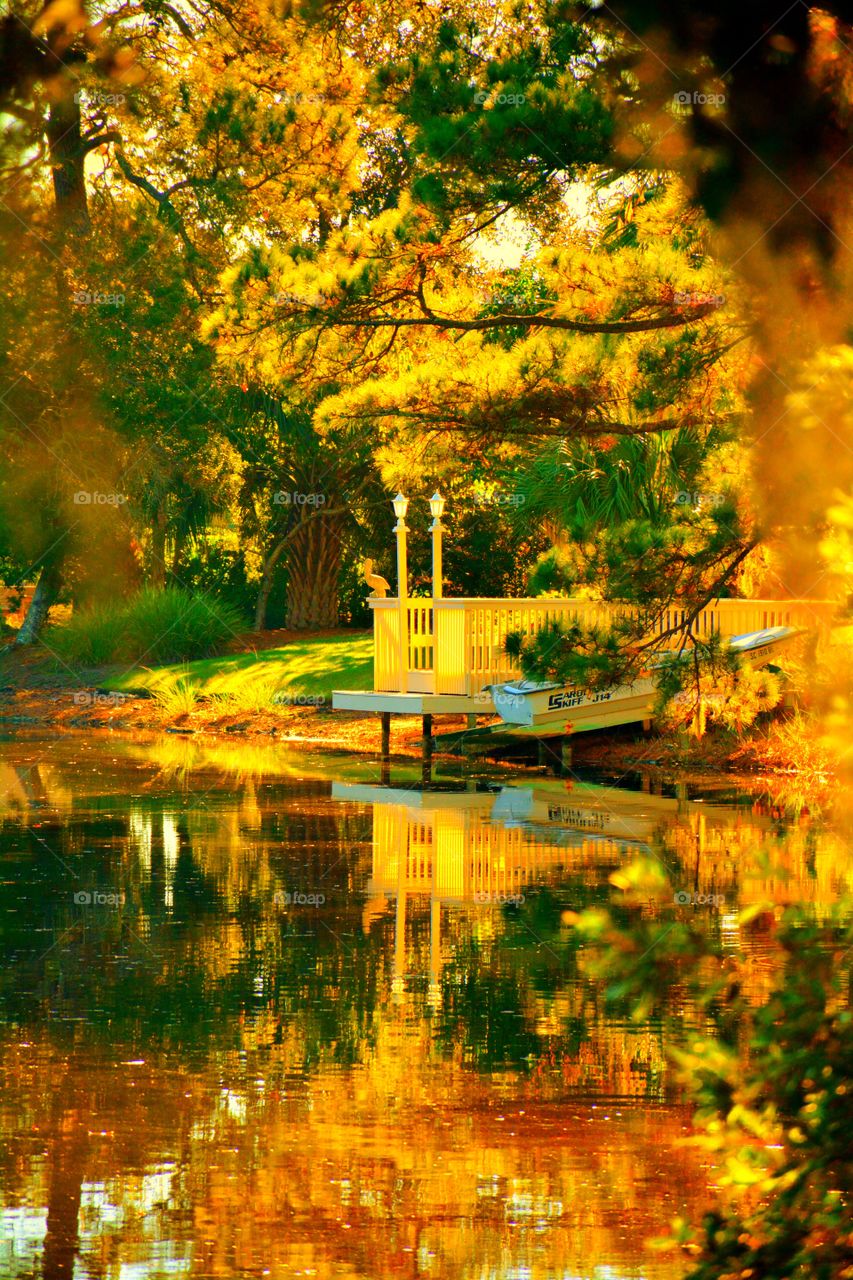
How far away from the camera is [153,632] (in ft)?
120

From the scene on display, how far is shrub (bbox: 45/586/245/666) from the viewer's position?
36656 millimetres

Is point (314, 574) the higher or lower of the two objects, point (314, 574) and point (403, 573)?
the higher

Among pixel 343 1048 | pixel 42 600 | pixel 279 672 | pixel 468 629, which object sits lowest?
pixel 343 1048

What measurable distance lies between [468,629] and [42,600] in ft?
59.8

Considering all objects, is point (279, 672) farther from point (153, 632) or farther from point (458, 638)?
point (458, 638)

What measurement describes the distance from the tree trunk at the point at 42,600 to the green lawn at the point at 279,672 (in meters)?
4.88

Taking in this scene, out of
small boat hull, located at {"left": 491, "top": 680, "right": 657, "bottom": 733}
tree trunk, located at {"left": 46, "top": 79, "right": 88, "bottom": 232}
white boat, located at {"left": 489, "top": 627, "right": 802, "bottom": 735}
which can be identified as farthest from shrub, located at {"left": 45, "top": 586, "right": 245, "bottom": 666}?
small boat hull, located at {"left": 491, "top": 680, "right": 657, "bottom": 733}

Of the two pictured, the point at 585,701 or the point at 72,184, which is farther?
the point at 72,184

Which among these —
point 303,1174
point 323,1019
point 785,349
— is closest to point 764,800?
point 785,349

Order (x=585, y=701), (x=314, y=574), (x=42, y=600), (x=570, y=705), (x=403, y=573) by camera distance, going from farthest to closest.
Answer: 1. (x=42, y=600)
2. (x=314, y=574)
3. (x=403, y=573)
4. (x=585, y=701)
5. (x=570, y=705)

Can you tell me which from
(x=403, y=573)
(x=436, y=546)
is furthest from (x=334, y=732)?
(x=436, y=546)

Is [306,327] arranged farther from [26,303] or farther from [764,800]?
[26,303]

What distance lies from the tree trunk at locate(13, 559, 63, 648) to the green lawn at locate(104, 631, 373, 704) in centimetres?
488

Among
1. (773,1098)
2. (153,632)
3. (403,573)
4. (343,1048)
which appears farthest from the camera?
(153,632)
